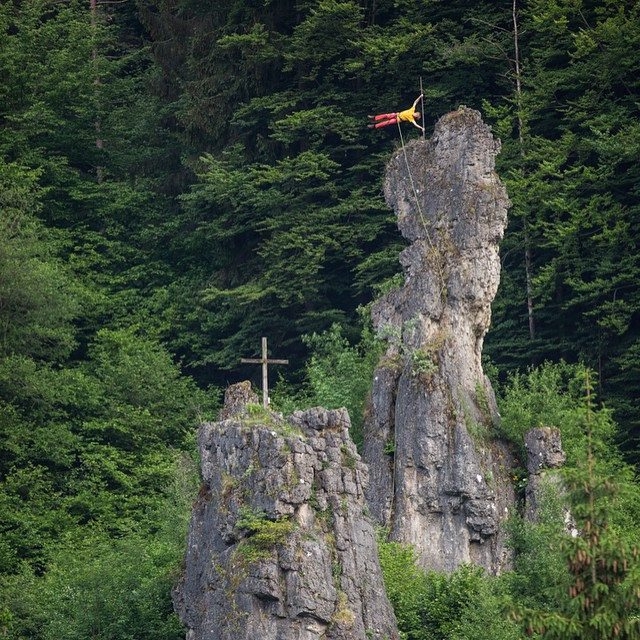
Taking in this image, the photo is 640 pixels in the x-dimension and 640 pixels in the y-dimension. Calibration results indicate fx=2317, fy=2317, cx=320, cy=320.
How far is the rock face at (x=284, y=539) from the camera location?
104 ft

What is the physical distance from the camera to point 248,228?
53.2m

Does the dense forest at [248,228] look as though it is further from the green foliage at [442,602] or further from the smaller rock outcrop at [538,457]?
the green foliage at [442,602]

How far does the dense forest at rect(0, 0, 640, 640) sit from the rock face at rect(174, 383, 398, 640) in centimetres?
810

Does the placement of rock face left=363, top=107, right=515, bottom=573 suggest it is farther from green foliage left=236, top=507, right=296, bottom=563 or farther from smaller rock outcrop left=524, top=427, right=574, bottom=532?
green foliage left=236, top=507, right=296, bottom=563

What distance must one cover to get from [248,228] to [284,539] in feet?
71.5

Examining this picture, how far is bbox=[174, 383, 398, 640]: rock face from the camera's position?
104ft

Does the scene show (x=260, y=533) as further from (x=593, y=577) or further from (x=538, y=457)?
(x=538, y=457)

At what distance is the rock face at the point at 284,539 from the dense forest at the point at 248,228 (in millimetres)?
8103

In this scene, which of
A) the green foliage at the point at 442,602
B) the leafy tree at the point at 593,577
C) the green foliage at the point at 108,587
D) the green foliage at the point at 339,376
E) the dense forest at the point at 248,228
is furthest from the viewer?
the dense forest at the point at 248,228

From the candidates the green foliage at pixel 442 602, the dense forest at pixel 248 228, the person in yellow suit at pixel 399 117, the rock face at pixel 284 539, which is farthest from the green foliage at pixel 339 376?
the rock face at pixel 284 539

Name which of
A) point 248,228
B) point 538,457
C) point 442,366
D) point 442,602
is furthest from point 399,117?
point 442,602

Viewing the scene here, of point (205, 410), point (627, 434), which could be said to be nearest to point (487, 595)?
point (627, 434)

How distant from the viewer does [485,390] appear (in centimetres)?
4144

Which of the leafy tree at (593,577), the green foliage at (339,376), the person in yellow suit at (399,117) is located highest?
the person in yellow suit at (399,117)
